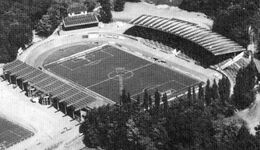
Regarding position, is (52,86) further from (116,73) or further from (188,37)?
(188,37)

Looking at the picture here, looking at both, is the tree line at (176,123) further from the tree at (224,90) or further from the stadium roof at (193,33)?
the stadium roof at (193,33)

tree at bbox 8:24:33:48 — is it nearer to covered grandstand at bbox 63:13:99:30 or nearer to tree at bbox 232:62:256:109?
covered grandstand at bbox 63:13:99:30

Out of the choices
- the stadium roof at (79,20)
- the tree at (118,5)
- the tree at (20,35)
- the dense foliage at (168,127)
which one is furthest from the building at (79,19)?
the dense foliage at (168,127)

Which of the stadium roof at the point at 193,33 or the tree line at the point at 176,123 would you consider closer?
the tree line at the point at 176,123

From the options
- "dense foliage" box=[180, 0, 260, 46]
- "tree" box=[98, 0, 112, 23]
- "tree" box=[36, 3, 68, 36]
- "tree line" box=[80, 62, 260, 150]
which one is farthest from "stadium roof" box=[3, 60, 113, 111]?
"dense foliage" box=[180, 0, 260, 46]

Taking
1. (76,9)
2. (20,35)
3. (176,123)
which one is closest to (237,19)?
(76,9)

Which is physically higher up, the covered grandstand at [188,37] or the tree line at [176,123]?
the covered grandstand at [188,37]

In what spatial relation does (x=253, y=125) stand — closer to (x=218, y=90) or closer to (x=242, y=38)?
(x=218, y=90)
